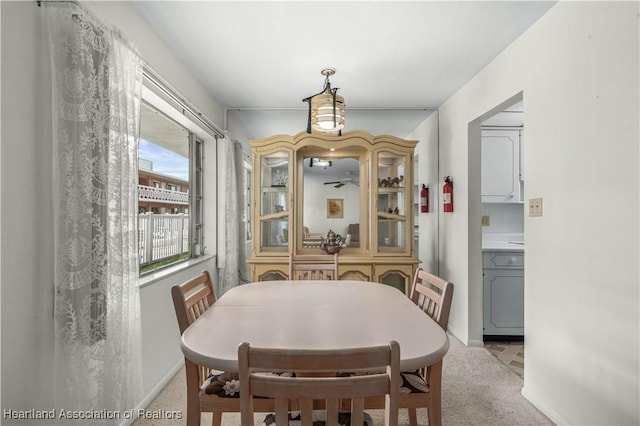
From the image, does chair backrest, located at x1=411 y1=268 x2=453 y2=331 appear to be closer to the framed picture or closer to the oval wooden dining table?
the oval wooden dining table

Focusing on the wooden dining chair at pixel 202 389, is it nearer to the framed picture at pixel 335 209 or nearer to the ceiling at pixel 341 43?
the ceiling at pixel 341 43

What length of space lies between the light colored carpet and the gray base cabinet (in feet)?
1.49

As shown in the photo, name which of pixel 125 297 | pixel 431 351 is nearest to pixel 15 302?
pixel 125 297

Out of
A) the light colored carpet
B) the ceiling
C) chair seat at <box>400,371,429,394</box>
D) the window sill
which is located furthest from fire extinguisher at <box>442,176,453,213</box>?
the window sill

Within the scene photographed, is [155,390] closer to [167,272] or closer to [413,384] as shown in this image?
[167,272]

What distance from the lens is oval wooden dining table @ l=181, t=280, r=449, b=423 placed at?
3.62 ft

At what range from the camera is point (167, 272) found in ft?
7.73

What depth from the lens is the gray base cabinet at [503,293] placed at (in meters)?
2.98

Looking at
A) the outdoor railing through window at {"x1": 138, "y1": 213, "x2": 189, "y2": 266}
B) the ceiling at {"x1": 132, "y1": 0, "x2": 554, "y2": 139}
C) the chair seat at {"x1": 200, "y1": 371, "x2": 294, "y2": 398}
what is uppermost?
the ceiling at {"x1": 132, "y1": 0, "x2": 554, "y2": 139}

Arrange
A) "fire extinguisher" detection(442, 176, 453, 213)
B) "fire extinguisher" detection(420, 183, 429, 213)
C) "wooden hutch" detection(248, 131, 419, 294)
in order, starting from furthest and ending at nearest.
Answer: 1. "fire extinguisher" detection(420, 183, 429, 213)
2. "wooden hutch" detection(248, 131, 419, 294)
3. "fire extinguisher" detection(442, 176, 453, 213)

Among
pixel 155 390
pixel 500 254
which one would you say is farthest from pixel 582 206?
pixel 155 390

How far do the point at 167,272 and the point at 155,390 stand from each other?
74 centimetres

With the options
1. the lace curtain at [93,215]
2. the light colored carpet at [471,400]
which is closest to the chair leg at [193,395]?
the lace curtain at [93,215]

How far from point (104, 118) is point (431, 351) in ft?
5.22
